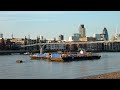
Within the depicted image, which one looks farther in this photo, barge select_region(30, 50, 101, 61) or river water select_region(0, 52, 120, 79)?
barge select_region(30, 50, 101, 61)

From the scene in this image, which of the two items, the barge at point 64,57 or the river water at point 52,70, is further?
the barge at point 64,57

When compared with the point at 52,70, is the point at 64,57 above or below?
above

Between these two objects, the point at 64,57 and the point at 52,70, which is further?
the point at 64,57
